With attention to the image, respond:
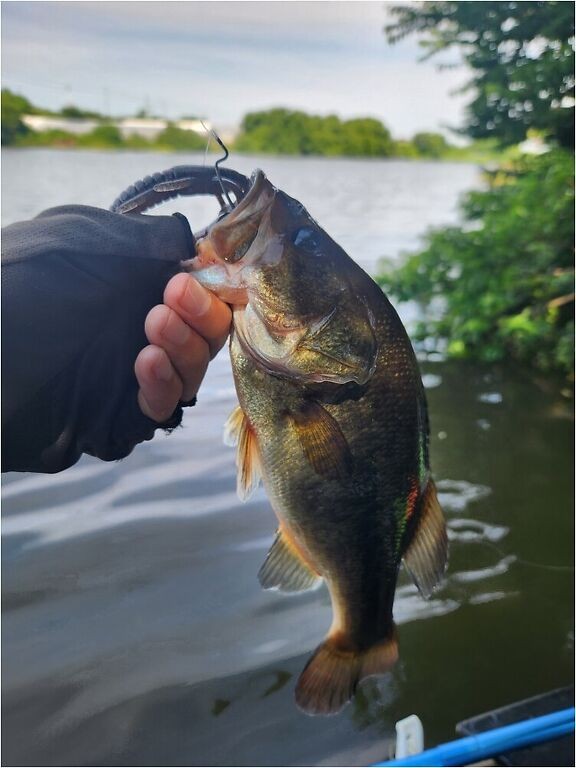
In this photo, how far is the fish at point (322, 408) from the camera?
132cm

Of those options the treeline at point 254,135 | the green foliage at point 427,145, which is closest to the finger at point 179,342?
the treeline at point 254,135

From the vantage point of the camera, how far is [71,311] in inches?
51.6

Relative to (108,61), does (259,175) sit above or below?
below

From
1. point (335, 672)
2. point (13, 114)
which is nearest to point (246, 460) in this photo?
point (335, 672)

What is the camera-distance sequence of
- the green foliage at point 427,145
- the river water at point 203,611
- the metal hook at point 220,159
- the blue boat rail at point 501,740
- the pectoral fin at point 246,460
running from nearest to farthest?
the metal hook at point 220,159
the pectoral fin at point 246,460
the blue boat rail at point 501,740
the river water at point 203,611
the green foliage at point 427,145

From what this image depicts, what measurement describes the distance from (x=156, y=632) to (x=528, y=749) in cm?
184

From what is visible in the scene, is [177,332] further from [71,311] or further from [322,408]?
[322,408]

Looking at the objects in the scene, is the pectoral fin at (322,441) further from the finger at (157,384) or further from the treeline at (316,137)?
the treeline at (316,137)

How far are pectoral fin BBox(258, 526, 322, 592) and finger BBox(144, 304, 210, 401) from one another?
437 mm

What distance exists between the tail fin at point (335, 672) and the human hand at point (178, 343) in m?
0.69

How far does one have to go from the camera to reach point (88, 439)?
1.51 m

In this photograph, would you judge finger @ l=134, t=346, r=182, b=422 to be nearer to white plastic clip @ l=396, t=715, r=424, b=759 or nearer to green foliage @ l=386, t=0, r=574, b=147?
white plastic clip @ l=396, t=715, r=424, b=759

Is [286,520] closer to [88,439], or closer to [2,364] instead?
[88,439]

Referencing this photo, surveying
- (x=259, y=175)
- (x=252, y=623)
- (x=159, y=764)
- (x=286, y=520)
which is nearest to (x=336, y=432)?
(x=286, y=520)
